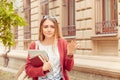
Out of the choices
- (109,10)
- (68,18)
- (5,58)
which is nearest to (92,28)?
(109,10)

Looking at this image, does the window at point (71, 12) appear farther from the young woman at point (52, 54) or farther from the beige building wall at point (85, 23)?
the young woman at point (52, 54)

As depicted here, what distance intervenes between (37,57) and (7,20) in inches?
104

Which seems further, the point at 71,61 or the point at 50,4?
the point at 50,4

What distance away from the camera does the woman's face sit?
3.58 m

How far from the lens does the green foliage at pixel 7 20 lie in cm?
585

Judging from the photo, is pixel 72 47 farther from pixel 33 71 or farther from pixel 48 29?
pixel 33 71

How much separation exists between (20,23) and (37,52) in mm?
2571

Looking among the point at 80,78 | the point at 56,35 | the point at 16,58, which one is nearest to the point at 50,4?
the point at 16,58

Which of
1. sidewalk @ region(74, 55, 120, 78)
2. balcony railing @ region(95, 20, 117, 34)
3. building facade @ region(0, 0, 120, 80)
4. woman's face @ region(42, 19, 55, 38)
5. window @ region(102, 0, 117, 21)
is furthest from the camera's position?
window @ region(102, 0, 117, 21)

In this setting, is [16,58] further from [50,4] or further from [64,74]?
[64,74]

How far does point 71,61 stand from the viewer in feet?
11.4

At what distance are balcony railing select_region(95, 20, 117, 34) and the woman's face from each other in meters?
8.05

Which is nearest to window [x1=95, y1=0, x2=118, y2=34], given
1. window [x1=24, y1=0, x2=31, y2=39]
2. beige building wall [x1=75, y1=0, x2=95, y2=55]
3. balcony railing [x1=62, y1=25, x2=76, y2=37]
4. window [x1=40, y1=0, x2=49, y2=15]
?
beige building wall [x1=75, y1=0, x2=95, y2=55]

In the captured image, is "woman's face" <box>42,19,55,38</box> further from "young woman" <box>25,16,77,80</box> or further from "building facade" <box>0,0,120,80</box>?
"building facade" <box>0,0,120,80</box>
